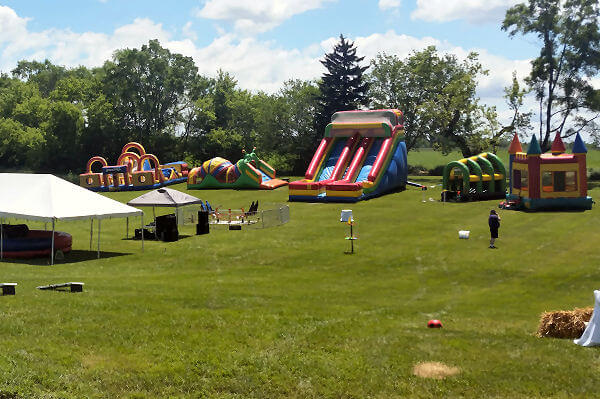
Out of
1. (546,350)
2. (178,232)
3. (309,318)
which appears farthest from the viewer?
(178,232)

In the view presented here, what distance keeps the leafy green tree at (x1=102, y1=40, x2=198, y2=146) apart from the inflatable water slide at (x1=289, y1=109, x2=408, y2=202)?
2944 cm

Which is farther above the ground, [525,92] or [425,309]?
[525,92]

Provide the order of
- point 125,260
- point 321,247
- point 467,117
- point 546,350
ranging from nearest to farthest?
point 546,350, point 125,260, point 321,247, point 467,117

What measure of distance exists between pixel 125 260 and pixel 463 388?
55.8 feet

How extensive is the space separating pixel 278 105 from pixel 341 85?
27.2ft

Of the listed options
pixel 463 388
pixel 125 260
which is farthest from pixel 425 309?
pixel 125 260

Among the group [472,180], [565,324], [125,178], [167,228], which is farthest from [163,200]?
[125,178]

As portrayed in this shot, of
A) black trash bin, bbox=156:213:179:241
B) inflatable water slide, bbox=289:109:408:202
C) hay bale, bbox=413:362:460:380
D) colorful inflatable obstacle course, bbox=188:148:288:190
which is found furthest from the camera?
colorful inflatable obstacle course, bbox=188:148:288:190

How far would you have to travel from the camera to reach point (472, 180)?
42969mm

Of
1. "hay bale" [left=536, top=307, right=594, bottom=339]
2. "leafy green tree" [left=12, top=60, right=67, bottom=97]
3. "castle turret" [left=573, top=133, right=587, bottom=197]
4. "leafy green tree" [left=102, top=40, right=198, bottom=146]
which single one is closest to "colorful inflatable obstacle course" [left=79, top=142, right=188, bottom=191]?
"leafy green tree" [left=102, top=40, right=198, bottom=146]

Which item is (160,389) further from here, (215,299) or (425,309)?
(425,309)

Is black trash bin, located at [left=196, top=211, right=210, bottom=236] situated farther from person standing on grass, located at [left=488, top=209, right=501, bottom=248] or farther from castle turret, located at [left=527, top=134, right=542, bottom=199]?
castle turret, located at [left=527, top=134, right=542, bottom=199]

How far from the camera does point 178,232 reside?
31953 millimetres

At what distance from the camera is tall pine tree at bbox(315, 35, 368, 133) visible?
7206 cm
